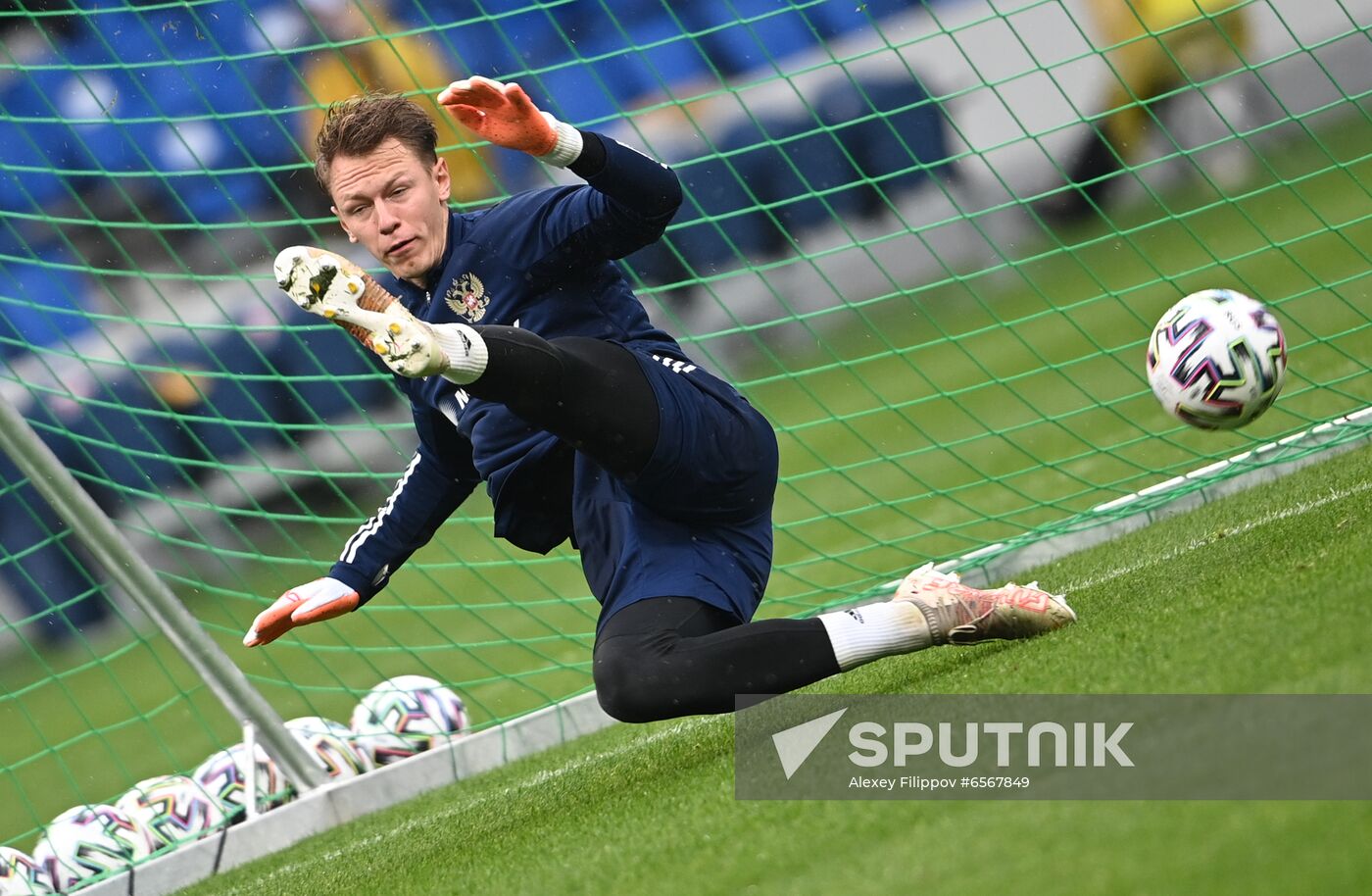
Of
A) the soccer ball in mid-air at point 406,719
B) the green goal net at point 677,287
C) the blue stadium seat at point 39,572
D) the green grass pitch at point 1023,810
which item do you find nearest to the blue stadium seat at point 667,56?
the green goal net at point 677,287

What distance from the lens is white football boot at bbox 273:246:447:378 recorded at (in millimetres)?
2533

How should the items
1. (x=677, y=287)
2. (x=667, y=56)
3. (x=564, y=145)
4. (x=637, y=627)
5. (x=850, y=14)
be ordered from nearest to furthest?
(x=564, y=145)
(x=637, y=627)
(x=677, y=287)
(x=667, y=56)
(x=850, y=14)

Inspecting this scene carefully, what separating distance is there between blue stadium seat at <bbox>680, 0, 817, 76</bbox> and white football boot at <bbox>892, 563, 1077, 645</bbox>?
232 inches

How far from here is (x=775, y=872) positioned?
7.02 ft

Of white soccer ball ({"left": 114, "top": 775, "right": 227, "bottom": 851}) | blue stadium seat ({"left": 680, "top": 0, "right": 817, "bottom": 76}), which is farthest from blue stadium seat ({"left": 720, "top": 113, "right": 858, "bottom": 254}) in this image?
white soccer ball ({"left": 114, "top": 775, "right": 227, "bottom": 851})

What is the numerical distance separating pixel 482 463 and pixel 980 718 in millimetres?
1166

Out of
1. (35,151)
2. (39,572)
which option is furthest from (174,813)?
(35,151)

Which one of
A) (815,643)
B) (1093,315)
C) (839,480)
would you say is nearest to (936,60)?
(1093,315)

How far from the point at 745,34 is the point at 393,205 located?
21.0 feet

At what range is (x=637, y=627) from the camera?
9.50ft

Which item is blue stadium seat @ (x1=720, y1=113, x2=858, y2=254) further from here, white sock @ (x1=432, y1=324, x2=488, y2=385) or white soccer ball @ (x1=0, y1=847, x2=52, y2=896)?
white sock @ (x1=432, y1=324, x2=488, y2=385)

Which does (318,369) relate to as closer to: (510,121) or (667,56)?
(667,56)

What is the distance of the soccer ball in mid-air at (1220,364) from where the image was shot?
10.8 feet

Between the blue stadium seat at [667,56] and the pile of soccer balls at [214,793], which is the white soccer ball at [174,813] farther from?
the blue stadium seat at [667,56]
